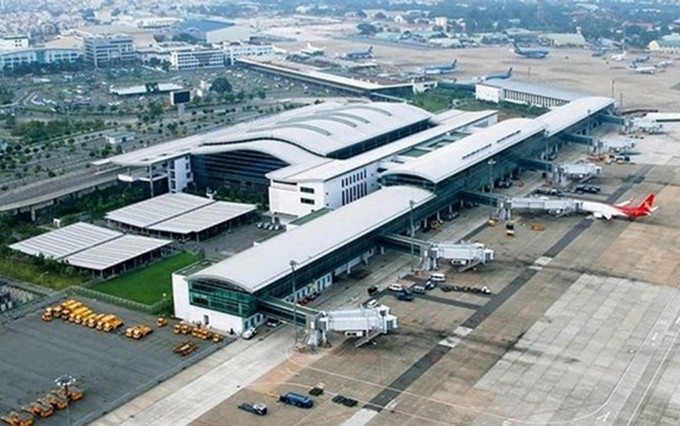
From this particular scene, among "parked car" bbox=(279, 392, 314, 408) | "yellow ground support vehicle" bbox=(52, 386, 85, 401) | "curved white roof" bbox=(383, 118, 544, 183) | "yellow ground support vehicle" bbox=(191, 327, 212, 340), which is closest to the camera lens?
"parked car" bbox=(279, 392, 314, 408)

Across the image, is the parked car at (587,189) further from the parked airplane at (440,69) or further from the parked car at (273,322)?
the parked airplane at (440,69)

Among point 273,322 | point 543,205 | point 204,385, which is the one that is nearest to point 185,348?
point 204,385

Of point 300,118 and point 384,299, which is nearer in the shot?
point 384,299

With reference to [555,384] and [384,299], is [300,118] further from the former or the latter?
[555,384]

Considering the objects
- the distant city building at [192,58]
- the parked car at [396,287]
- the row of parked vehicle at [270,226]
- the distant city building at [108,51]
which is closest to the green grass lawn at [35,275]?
the row of parked vehicle at [270,226]

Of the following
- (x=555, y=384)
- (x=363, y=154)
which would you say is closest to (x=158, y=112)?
(x=363, y=154)

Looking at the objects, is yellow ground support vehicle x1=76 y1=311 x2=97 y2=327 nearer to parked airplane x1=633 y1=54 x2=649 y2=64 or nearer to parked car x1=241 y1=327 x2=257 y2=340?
parked car x1=241 y1=327 x2=257 y2=340

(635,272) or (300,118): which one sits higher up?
(300,118)

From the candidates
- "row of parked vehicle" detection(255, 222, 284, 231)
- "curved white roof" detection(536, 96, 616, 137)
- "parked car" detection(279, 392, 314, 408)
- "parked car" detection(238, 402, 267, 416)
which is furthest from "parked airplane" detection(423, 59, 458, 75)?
"parked car" detection(238, 402, 267, 416)
